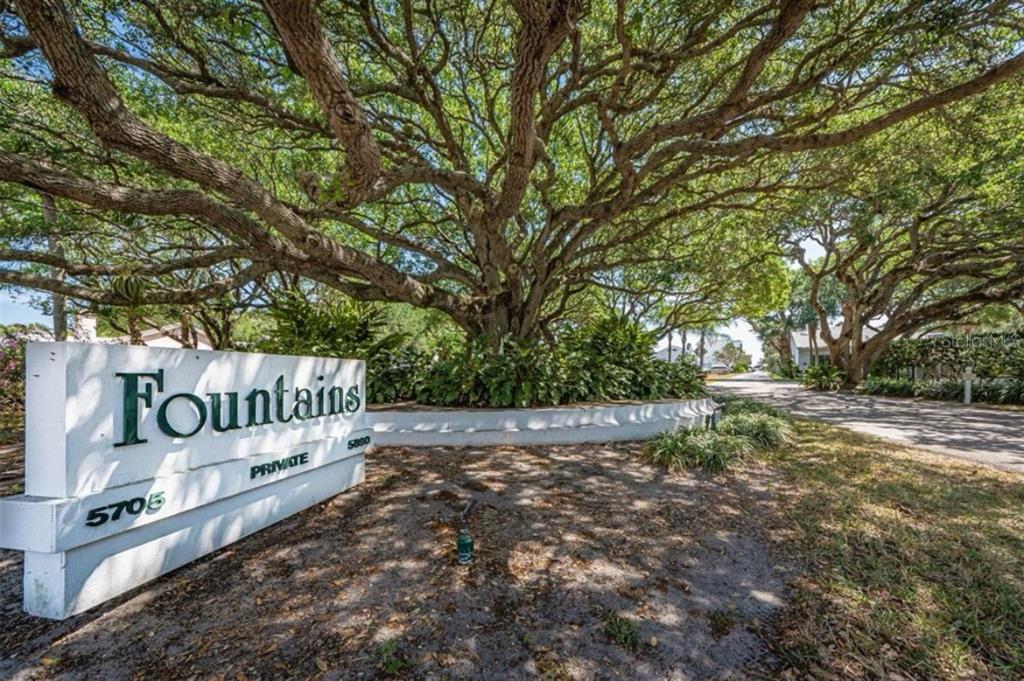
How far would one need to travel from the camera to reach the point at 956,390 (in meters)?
13.9

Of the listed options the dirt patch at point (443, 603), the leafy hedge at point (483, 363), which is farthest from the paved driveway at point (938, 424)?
the dirt patch at point (443, 603)

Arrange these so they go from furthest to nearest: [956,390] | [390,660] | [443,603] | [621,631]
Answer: [956,390] → [443,603] → [621,631] → [390,660]

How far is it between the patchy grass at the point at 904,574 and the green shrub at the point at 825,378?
49.1ft

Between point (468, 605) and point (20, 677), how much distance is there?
2.05 meters

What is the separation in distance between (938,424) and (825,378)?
10.2 metres

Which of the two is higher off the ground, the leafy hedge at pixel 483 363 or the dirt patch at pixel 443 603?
the leafy hedge at pixel 483 363

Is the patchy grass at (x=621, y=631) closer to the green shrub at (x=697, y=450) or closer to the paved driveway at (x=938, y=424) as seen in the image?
the green shrub at (x=697, y=450)

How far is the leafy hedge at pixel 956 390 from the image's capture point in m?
12.5

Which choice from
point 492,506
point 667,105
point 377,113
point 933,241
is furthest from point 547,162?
point 933,241

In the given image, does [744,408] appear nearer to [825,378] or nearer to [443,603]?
[443,603]

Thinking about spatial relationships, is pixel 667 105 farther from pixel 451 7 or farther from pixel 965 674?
pixel 965 674

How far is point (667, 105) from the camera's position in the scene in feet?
24.5

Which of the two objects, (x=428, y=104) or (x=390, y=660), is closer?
(x=390, y=660)

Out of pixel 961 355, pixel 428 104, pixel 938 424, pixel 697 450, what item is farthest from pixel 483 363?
pixel 961 355
